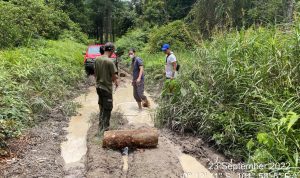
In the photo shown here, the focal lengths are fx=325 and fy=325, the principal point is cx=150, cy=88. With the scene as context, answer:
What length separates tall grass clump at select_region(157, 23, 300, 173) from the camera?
14.5 ft

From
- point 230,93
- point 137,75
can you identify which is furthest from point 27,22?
point 230,93

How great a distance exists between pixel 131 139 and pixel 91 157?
0.81 metres

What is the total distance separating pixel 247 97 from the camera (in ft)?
18.7

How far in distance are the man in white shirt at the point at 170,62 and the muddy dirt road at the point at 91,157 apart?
1.27 m

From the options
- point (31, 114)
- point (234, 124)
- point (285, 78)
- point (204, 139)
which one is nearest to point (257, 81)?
point (285, 78)

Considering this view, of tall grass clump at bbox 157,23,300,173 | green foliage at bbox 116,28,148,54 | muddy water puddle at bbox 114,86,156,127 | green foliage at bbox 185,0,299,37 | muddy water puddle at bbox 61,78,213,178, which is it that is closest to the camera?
tall grass clump at bbox 157,23,300,173

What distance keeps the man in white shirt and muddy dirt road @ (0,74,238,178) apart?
127 centimetres

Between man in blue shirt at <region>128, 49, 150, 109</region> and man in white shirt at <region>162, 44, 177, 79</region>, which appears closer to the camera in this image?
man in white shirt at <region>162, 44, 177, 79</region>

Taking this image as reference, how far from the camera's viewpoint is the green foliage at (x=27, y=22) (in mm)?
12933

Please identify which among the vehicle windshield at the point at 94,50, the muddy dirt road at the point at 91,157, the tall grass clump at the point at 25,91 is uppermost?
the vehicle windshield at the point at 94,50

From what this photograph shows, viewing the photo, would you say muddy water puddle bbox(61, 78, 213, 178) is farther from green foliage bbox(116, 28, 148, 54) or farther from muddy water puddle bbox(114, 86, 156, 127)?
green foliage bbox(116, 28, 148, 54)

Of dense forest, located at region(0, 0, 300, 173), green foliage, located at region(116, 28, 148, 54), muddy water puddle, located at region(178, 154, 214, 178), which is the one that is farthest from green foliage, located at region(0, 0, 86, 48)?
muddy water puddle, located at region(178, 154, 214, 178)

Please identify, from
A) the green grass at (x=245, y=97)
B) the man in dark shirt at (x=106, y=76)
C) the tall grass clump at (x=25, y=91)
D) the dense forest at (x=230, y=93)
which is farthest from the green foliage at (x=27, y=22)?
the green grass at (x=245, y=97)

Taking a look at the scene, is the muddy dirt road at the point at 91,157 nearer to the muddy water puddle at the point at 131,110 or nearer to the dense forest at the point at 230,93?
the muddy water puddle at the point at 131,110
